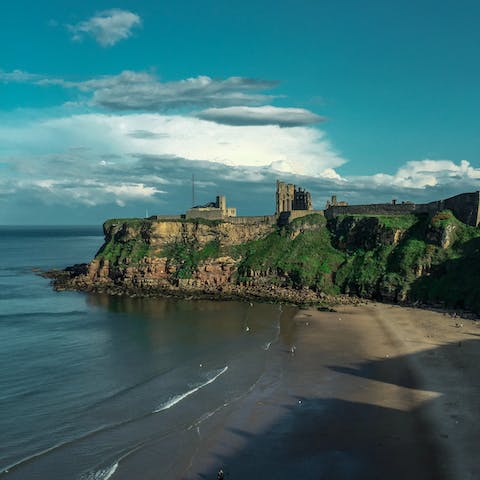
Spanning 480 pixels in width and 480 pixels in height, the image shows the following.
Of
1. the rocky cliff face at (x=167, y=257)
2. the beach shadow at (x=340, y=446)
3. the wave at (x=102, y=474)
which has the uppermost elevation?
the rocky cliff face at (x=167, y=257)

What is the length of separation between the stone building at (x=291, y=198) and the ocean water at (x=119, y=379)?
103 ft

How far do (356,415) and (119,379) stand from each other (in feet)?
51.8

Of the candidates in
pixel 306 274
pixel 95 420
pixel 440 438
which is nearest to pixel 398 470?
pixel 440 438

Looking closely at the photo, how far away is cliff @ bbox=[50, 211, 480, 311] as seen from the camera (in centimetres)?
5966

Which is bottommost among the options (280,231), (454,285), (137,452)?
(137,452)

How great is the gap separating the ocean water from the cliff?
30.4 feet

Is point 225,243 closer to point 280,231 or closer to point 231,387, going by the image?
point 280,231

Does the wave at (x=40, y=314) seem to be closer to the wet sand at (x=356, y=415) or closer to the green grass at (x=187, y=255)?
the green grass at (x=187, y=255)

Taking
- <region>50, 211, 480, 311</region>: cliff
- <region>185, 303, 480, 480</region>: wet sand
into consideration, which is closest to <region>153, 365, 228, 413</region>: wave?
<region>185, 303, 480, 480</region>: wet sand

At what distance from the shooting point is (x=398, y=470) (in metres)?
21.7

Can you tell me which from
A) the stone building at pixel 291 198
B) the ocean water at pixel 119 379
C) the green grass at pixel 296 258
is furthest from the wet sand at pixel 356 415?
the stone building at pixel 291 198

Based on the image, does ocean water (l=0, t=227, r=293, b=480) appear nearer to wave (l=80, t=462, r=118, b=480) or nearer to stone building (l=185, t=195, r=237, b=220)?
wave (l=80, t=462, r=118, b=480)

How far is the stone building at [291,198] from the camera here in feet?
289

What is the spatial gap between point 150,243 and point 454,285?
140ft
